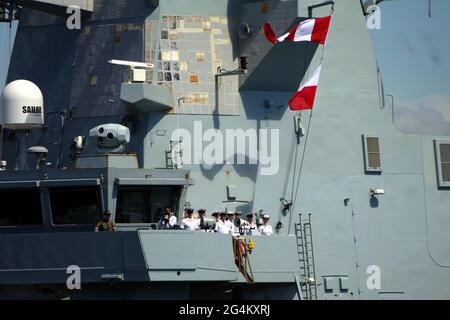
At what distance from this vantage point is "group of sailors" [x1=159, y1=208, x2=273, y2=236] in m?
24.4

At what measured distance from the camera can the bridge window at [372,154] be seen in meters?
27.7

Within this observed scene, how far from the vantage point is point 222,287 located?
24.5 meters

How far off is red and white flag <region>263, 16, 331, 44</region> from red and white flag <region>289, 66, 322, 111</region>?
847mm

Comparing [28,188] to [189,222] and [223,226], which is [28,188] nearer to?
[189,222]

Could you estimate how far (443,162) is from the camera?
2914 cm

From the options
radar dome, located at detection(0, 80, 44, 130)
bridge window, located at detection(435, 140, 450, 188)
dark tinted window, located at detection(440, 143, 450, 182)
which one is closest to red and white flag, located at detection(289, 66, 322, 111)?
bridge window, located at detection(435, 140, 450, 188)

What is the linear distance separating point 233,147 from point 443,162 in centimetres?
548

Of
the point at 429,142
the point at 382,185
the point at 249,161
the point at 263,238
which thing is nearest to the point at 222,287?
the point at 263,238

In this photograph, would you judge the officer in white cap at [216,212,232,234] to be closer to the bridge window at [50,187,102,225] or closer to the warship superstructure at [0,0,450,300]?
the warship superstructure at [0,0,450,300]

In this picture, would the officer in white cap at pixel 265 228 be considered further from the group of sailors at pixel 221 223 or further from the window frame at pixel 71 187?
the window frame at pixel 71 187

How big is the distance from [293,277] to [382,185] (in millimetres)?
3726

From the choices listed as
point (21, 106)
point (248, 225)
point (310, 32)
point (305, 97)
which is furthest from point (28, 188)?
point (310, 32)
